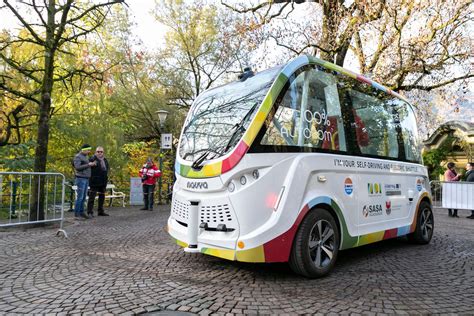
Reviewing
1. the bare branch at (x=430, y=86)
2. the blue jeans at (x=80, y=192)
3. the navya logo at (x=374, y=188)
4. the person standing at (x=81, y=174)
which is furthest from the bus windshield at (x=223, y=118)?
the bare branch at (x=430, y=86)

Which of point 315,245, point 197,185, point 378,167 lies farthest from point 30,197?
point 378,167

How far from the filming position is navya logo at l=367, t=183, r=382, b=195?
497cm

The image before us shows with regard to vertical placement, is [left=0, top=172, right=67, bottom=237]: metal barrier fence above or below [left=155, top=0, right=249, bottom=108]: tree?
below

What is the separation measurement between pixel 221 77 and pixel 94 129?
10.3m

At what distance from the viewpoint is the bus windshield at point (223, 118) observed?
13.3ft

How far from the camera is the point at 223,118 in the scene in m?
4.37

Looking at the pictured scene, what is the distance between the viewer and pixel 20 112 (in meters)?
13.2

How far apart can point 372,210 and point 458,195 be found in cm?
925

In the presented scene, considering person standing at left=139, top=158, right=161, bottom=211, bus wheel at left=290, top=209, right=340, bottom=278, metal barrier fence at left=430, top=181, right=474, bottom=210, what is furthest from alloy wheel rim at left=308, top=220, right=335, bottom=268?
metal barrier fence at left=430, top=181, right=474, bottom=210

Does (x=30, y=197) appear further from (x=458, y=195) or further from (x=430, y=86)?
(x=430, y=86)

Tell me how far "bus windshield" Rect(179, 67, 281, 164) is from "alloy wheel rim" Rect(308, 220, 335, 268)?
1.41 m

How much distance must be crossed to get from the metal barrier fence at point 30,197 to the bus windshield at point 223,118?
3.57 m

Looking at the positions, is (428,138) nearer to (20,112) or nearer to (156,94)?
(156,94)

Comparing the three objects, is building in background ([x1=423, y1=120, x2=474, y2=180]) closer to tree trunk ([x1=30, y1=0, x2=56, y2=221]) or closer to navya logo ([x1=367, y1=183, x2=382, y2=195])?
navya logo ([x1=367, y1=183, x2=382, y2=195])
